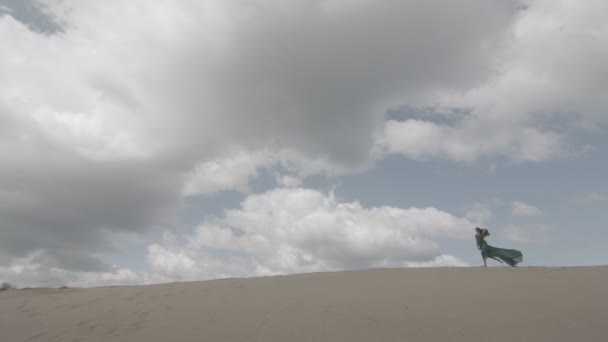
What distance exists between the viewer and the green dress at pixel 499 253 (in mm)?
11320

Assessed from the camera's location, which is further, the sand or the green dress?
the green dress

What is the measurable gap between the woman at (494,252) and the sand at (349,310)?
1726 millimetres

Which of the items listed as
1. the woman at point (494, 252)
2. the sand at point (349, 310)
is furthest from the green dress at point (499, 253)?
the sand at point (349, 310)

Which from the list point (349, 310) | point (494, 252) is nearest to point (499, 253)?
point (494, 252)

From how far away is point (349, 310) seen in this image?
6320mm

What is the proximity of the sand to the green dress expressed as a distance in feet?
5.66

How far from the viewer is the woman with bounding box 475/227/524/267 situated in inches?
446

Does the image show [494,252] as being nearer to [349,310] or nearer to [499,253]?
[499,253]

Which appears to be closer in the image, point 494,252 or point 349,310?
point 349,310

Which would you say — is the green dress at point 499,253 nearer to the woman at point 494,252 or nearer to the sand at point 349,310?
the woman at point 494,252

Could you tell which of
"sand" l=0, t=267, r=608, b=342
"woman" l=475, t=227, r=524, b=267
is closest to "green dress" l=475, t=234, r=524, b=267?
"woman" l=475, t=227, r=524, b=267

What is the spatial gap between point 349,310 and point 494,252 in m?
7.38

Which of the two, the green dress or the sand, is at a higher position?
the green dress

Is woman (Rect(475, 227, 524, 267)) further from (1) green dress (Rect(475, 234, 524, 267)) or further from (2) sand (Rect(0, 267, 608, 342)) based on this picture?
(2) sand (Rect(0, 267, 608, 342))
